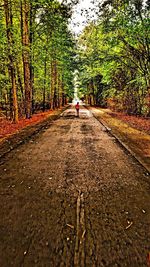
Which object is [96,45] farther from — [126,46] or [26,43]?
[26,43]

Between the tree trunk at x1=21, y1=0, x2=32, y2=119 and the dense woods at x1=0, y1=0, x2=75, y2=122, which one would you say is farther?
the tree trunk at x1=21, y1=0, x2=32, y2=119

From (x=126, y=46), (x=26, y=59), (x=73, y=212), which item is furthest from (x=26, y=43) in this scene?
(x=73, y=212)

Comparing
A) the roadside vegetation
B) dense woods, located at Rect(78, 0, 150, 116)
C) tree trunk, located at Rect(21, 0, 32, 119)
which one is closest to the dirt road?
the roadside vegetation

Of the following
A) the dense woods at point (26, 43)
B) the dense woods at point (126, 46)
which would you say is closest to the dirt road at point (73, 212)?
the dense woods at point (26, 43)

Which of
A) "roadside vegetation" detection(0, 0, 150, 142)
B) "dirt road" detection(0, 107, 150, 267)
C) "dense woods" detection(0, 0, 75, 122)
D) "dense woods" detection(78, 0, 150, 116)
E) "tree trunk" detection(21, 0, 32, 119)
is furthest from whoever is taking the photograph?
"tree trunk" detection(21, 0, 32, 119)

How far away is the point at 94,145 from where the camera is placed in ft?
29.6

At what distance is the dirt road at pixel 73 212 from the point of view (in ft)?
9.13

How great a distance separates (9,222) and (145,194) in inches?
100

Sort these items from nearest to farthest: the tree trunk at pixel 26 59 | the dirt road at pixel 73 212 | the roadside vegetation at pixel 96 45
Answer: the dirt road at pixel 73 212 → the roadside vegetation at pixel 96 45 → the tree trunk at pixel 26 59

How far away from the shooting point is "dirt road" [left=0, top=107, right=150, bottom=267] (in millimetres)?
2783

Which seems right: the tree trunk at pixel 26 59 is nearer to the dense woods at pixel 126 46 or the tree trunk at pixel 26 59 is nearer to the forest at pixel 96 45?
the forest at pixel 96 45

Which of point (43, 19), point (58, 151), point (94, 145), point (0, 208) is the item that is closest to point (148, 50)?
point (43, 19)

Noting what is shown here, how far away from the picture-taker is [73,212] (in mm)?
3783

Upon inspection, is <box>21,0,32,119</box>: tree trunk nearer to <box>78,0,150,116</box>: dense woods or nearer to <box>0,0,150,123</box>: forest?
<box>0,0,150,123</box>: forest
